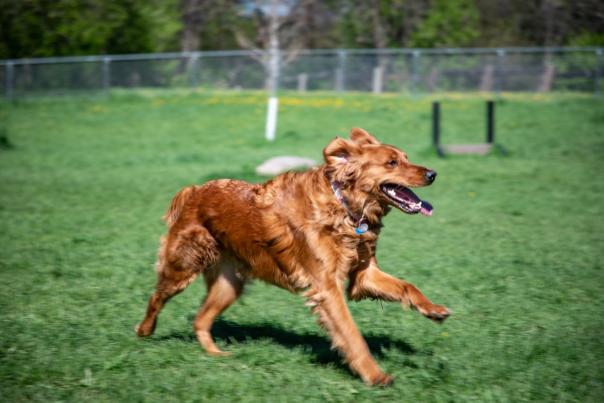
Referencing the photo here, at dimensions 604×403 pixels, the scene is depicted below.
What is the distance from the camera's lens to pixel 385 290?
479cm

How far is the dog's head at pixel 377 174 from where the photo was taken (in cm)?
470

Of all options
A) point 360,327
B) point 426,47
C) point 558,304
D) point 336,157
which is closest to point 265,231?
point 336,157

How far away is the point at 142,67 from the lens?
31531 millimetres

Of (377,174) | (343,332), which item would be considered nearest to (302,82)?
(377,174)

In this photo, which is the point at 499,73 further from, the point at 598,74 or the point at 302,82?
the point at 302,82

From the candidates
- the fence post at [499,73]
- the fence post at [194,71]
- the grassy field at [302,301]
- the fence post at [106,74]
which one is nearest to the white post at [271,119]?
the grassy field at [302,301]

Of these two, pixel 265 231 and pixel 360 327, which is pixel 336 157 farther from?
pixel 360 327

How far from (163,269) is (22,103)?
90.0 feet

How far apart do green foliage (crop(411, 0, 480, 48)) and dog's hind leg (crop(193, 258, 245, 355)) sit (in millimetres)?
44232

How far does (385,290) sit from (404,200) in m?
0.67

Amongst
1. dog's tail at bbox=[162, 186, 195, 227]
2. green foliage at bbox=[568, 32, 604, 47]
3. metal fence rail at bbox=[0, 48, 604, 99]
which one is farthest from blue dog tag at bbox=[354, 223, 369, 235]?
green foliage at bbox=[568, 32, 604, 47]

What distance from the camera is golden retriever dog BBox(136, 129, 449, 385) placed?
15.0 ft

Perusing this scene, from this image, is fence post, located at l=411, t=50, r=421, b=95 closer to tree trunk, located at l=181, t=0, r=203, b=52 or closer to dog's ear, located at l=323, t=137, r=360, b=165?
tree trunk, located at l=181, t=0, r=203, b=52

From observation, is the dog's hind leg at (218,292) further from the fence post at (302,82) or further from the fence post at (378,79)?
the fence post at (302,82)
